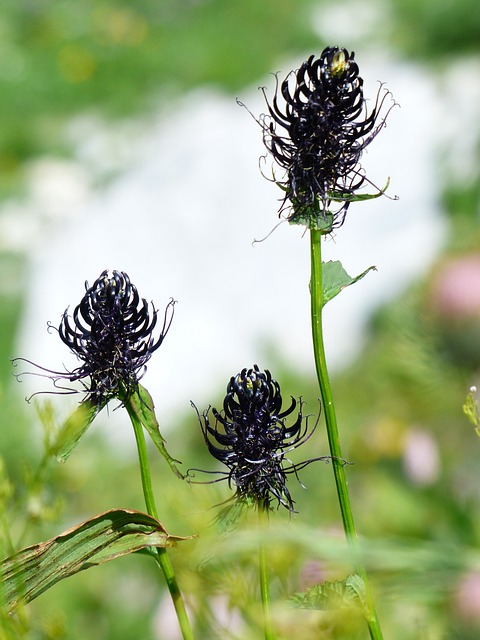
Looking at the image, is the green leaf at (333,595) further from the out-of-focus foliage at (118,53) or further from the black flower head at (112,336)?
the out-of-focus foliage at (118,53)

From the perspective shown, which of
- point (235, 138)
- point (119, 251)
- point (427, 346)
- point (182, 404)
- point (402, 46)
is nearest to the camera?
point (427, 346)

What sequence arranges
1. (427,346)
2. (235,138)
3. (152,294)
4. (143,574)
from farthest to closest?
(235,138)
(152,294)
(143,574)
(427,346)

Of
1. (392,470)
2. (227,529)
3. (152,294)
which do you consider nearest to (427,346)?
(392,470)

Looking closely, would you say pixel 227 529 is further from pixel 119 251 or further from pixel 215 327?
pixel 119 251

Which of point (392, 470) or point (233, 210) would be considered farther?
point (233, 210)

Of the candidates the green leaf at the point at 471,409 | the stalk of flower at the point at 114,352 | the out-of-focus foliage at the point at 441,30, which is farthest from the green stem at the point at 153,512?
the out-of-focus foliage at the point at 441,30

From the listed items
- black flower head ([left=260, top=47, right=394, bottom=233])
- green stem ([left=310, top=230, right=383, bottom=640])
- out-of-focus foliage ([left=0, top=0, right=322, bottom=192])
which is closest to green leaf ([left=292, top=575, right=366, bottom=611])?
green stem ([left=310, top=230, right=383, bottom=640])

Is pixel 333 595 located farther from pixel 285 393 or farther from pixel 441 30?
pixel 441 30

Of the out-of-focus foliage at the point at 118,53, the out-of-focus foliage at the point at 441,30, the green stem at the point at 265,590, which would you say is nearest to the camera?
the green stem at the point at 265,590
